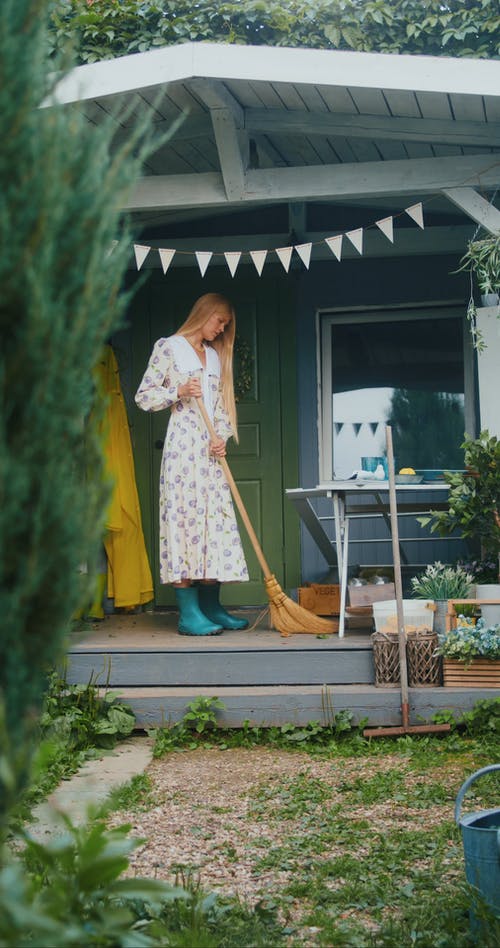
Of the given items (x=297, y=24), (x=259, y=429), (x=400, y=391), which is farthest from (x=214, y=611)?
(x=297, y=24)

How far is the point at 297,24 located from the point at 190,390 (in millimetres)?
5054

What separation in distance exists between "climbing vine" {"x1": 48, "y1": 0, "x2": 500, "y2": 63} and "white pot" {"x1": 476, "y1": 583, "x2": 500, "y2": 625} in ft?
17.6

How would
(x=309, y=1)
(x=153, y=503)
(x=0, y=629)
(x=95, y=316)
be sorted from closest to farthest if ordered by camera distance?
(x=0, y=629)
(x=95, y=316)
(x=153, y=503)
(x=309, y=1)

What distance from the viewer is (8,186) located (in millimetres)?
1597

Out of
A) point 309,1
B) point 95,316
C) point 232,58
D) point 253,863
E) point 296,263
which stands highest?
point 309,1

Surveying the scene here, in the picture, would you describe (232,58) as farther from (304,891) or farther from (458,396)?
(304,891)

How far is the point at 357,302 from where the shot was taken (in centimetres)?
655

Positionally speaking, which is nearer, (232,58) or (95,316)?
(95,316)

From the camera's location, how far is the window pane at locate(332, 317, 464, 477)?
6531 mm

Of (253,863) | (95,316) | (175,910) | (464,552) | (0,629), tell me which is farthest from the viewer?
(464,552)

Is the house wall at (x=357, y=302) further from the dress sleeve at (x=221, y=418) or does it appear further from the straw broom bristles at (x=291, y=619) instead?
the dress sleeve at (x=221, y=418)

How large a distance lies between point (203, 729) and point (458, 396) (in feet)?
9.35

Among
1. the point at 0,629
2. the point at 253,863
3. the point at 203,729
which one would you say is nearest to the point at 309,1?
the point at 203,729

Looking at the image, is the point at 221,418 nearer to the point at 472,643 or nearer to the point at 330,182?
the point at 330,182
